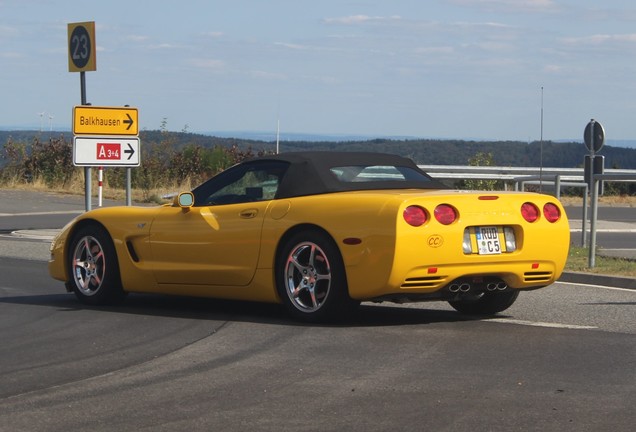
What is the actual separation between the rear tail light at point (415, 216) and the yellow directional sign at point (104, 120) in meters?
13.7

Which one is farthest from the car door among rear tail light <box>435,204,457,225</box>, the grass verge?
the grass verge

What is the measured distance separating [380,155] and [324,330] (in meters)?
2.20

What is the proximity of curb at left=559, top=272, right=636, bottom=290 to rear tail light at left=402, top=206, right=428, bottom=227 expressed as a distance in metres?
4.66

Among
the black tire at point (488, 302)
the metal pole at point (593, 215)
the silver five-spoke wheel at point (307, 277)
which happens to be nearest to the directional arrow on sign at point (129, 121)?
the metal pole at point (593, 215)

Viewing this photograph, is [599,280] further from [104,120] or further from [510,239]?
[104,120]

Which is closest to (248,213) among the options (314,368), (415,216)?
(415,216)

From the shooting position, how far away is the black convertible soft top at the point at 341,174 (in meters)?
10.4

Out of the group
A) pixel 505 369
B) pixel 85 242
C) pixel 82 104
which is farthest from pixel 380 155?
pixel 82 104

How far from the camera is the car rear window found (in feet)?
34.7

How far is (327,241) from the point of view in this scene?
9.81 metres

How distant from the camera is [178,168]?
4231 cm

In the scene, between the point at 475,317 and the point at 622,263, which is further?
the point at 622,263

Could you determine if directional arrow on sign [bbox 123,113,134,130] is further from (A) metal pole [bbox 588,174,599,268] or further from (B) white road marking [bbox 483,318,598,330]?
(B) white road marking [bbox 483,318,598,330]

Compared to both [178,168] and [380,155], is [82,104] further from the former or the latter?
[178,168]
